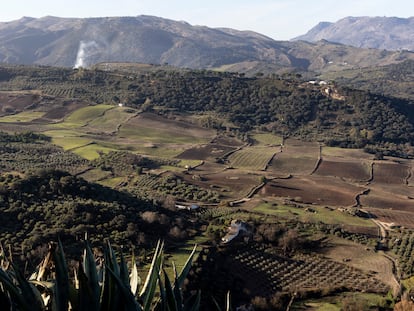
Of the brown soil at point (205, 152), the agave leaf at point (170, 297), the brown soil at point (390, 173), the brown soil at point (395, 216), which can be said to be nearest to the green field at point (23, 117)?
the brown soil at point (205, 152)

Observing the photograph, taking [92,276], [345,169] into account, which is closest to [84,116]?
[345,169]

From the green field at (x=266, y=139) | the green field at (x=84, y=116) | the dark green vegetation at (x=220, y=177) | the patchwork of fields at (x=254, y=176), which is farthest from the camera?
the green field at (x=84, y=116)

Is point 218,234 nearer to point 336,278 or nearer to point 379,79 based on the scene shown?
point 336,278

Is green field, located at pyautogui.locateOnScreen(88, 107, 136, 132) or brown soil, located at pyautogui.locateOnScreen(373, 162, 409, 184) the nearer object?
brown soil, located at pyautogui.locateOnScreen(373, 162, 409, 184)

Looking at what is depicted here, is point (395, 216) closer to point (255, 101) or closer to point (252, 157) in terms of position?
point (252, 157)

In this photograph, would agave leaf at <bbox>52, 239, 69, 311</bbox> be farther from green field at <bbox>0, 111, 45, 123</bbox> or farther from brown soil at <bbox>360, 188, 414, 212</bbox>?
green field at <bbox>0, 111, 45, 123</bbox>

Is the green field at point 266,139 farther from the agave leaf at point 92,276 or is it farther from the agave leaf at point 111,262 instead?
the agave leaf at point 92,276

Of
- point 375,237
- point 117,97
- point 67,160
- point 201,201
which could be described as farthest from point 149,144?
point 375,237

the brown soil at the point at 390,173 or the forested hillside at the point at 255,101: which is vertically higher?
the forested hillside at the point at 255,101

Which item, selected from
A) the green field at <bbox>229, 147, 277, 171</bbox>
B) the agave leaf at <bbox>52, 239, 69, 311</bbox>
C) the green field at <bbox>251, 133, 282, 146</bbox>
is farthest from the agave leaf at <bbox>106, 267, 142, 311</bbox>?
the green field at <bbox>251, 133, 282, 146</bbox>
